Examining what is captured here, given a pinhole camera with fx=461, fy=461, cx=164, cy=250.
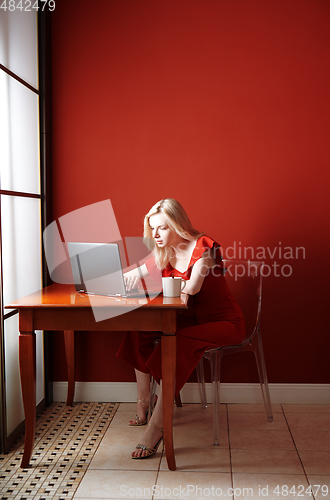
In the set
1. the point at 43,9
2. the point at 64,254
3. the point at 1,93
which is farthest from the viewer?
the point at 64,254

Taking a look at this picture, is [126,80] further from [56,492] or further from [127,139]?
[56,492]

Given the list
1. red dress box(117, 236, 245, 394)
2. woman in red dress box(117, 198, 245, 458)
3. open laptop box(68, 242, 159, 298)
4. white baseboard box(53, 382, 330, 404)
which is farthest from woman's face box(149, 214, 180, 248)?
white baseboard box(53, 382, 330, 404)

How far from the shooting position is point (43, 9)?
270cm

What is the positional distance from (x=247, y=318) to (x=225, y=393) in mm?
514

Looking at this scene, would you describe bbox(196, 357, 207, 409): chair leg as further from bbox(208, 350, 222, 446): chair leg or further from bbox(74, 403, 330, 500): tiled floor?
bbox(208, 350, 222, 446): chair leg

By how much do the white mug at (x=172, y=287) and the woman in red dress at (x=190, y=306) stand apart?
158 mm

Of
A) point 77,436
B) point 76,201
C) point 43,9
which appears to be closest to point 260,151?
point 76,201

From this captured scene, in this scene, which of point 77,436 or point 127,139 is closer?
point 77,436

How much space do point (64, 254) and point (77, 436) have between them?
42.4 inches

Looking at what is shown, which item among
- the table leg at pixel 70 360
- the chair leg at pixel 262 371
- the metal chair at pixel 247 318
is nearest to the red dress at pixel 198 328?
the metal chair at pixel 247 318

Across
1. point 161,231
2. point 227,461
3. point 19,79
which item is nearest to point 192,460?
point 227,461

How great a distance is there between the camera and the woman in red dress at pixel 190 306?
222cm

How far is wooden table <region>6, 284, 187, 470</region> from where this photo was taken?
6.47 feet

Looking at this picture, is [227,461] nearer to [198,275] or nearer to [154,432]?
[154,432]
